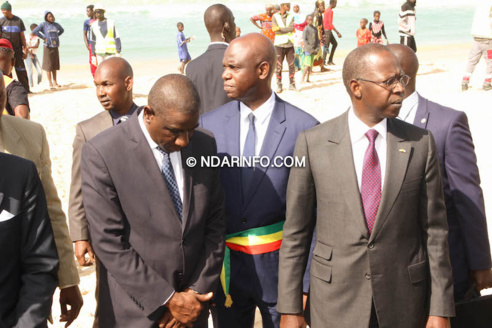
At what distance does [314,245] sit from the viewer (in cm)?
Result: 315

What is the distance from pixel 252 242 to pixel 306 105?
975cm

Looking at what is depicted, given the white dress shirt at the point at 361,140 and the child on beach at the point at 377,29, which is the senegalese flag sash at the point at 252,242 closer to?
the white dress shirt at the point at 361,140

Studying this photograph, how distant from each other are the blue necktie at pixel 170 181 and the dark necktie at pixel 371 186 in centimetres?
96

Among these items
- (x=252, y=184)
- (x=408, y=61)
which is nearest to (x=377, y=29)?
(x=408, y=61)

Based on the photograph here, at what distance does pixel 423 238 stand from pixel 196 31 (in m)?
42.1

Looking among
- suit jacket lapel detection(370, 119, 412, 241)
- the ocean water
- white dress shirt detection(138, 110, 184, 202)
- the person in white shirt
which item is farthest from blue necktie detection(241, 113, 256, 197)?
the ocean water

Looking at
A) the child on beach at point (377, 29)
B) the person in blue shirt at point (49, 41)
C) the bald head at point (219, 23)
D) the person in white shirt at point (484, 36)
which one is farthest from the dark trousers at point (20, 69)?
the child on beach at point (377, 29)

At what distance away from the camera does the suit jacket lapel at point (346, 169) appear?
2820mm

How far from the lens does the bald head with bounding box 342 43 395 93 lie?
9.50ft

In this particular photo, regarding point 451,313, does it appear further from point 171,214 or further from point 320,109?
point 320,109

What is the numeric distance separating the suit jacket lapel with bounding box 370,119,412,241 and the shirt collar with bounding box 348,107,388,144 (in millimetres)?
78

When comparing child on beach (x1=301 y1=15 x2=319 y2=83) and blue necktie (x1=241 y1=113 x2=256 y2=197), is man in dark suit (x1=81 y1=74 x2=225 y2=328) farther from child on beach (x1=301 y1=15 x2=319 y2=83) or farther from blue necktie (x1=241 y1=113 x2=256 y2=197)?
child on beach (x1=301 y1=15 x2=319 y2=83)

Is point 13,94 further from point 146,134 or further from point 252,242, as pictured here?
point 252,242

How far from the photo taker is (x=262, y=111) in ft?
11.7
